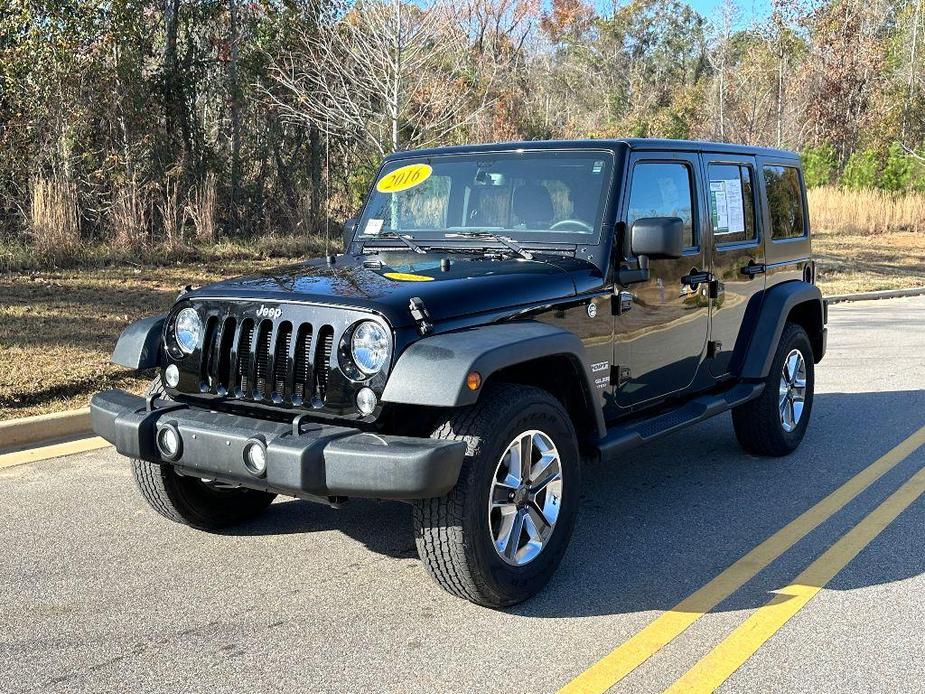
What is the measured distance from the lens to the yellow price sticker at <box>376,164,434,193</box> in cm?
549

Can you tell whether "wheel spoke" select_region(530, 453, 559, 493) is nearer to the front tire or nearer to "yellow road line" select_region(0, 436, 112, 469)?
the front tire

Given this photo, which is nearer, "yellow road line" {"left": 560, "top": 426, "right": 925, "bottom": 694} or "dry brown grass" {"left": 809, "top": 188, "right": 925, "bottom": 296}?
"yellow road line" {"left": 560, "top": 426, "right": 925, "bottom": 694}

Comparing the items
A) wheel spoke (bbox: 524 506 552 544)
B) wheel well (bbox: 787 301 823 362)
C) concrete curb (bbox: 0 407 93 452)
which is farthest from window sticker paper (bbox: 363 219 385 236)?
wheel well (bbox: 787 301 823 362)

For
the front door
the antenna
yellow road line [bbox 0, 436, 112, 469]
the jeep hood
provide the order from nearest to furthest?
the jeep hood < the front door < yellow road line [bbox 0, 436, 112, 469] < the antenna

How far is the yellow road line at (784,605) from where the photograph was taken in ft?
11.4

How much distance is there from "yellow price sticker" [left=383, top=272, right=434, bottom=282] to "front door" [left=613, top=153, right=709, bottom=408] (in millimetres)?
1058

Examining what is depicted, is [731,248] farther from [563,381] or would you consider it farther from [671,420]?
[563,381]

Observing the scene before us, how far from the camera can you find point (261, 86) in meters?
17.3

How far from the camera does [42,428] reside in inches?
259

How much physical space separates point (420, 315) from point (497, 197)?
1478 mm

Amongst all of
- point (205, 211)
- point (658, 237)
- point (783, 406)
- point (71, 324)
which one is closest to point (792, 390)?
point (783, 406)

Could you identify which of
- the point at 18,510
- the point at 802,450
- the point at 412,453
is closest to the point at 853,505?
the point at 802,450

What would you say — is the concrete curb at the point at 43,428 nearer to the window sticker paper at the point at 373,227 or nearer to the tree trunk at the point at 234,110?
the window sticker paper at the point at 373,227

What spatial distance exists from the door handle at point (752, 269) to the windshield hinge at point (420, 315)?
2.72 metres
